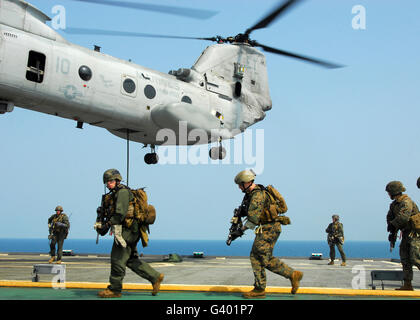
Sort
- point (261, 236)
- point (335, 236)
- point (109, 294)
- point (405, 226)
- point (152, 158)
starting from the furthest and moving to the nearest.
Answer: point (152, 158) < point (335, 236) < point (405, 226) < point (261, 236) < point (109, 294)

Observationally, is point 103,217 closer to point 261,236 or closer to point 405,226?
point 261,236

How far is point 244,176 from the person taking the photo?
700 centimetres

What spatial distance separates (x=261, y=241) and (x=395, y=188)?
317 cm

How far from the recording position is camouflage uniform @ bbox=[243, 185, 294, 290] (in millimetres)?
6633

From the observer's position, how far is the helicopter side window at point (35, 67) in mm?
12992

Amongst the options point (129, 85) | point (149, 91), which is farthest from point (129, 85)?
point (149, 91)

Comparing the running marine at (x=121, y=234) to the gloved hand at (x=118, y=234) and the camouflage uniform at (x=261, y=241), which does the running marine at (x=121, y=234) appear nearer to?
the gloved hand at (x=118, y=234)

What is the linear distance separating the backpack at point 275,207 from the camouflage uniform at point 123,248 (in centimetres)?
198

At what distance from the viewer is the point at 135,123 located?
52.3 ft

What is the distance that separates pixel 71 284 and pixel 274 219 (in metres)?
3.75

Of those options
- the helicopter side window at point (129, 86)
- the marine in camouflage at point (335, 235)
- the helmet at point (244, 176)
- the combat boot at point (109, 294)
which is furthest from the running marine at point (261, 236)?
the marine in camouflage at point (335, 235)
